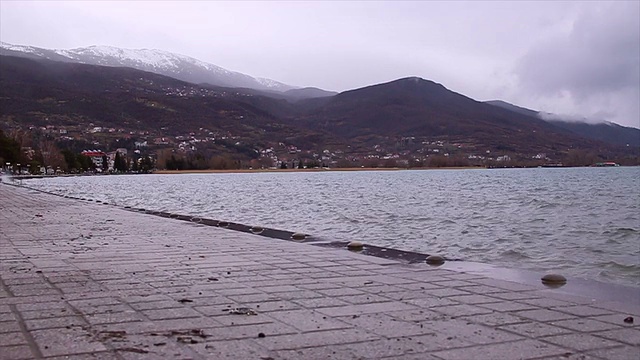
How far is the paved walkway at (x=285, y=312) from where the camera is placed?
407 centimetres

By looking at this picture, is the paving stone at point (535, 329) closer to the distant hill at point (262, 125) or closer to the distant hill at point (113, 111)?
the distant hill at point (262, 125)

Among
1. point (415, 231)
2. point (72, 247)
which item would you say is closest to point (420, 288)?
point (72, 247)

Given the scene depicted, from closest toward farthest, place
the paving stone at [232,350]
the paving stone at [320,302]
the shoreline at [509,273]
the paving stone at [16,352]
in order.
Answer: the paving stone at [16,352], the paving stone at [232,350], the paving stone at [320,302], the shoreline at [509,273]

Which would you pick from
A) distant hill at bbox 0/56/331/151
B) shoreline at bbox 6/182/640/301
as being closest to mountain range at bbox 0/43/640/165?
distant hill at bbox 0/56/331/151

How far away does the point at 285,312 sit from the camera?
203 inches

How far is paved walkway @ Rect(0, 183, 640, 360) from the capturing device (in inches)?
160

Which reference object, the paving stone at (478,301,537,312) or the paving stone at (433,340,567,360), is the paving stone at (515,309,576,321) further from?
the paving stone at (433,340,567,360)

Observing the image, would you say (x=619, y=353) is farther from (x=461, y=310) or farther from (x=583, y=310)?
(x=461, y=310)

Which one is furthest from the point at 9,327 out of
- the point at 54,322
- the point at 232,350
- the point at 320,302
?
the point at 320,302

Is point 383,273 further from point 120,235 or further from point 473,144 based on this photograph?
point 473,144

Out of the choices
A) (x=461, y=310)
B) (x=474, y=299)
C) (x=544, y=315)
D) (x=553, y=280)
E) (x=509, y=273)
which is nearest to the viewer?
(x=544, y=315)

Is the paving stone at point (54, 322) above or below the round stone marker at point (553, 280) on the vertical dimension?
below

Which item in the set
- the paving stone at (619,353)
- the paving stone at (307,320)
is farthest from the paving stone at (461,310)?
the paving stone at (619,353)

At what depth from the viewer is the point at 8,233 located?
12266 mm
